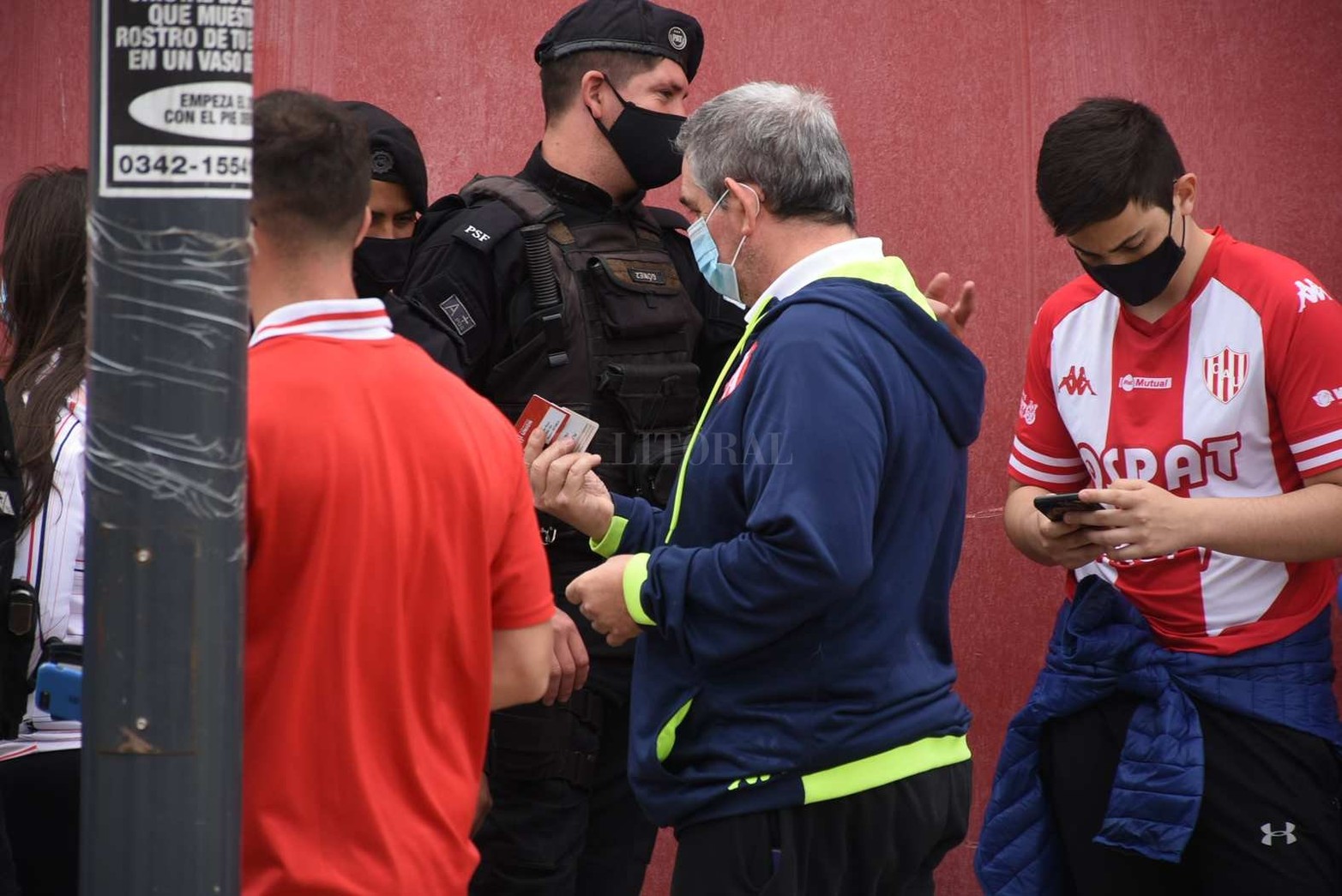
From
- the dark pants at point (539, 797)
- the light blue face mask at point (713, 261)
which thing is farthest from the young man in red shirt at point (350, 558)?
the dark pants at point (539, 797)

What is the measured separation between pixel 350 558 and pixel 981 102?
317cm

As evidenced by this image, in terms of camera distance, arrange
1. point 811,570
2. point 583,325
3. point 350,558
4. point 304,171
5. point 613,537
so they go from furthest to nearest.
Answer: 1. point 583,325
2. point 613,537
3. point 811,570
4. point 304,171
5. point 350,558

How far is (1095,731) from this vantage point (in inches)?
136

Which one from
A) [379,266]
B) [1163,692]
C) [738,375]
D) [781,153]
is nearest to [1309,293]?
[1163,692]

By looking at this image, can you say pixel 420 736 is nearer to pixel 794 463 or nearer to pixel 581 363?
pixel 794 463

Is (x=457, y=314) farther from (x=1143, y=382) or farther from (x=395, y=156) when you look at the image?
(x=1143, y=382)

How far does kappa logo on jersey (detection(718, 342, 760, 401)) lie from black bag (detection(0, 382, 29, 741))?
1.17m

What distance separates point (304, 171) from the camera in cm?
208

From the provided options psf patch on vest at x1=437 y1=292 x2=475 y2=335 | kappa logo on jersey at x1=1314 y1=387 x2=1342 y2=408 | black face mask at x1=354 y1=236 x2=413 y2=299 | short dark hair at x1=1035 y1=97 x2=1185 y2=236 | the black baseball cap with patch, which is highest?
the black baseball cap with patch

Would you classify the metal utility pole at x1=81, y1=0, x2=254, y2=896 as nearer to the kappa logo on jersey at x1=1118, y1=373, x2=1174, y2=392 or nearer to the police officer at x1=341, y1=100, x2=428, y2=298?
the police officer at x1=341, y1=100, x2=428, y2=298

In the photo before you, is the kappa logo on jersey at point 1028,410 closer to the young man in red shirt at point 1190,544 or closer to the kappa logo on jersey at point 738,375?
the young man in red shirt at point 1190,544

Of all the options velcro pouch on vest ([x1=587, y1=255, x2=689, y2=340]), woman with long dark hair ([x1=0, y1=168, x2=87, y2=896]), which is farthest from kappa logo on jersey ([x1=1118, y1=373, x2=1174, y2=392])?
woman with long dark hair ([x1=0, y1=168, x2=87, y2=896])

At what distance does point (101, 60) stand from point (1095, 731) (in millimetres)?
2558

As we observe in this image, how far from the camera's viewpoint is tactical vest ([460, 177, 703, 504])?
134 inches
